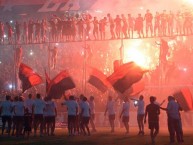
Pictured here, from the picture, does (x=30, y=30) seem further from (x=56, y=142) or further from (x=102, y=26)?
(x=56, y=142)

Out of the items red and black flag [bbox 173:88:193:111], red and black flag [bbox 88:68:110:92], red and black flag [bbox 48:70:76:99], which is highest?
red and black flag [bbox 88:68:110:92]

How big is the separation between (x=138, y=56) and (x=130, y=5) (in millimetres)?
15062

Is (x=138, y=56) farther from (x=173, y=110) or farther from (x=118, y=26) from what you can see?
(x=173, y=110)

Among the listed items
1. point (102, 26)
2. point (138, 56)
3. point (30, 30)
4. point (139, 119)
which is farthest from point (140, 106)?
point (138, 56)

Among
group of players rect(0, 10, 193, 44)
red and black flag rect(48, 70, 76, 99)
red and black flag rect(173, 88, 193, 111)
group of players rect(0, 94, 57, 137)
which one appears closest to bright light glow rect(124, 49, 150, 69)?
group of players rect(0, 10, 193, 44)

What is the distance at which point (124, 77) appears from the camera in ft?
71.8

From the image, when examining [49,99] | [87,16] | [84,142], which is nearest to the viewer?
[84,142]

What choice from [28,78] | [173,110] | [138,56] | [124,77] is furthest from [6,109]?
[138,56]

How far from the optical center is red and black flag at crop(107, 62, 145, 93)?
21.9 metres

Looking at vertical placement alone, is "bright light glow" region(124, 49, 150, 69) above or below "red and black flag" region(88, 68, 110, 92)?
above

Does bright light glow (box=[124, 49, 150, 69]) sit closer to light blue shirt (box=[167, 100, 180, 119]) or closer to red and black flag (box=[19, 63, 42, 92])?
red and black flag (box=[19, 63, 42, 92])

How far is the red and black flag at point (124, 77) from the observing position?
21.9m

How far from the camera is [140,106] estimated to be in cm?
2011

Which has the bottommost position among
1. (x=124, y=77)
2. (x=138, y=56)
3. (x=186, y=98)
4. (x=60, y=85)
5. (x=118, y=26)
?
(x=186, y=98)
